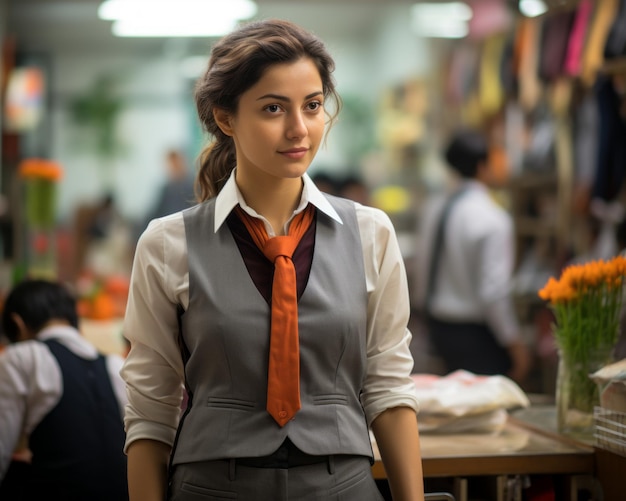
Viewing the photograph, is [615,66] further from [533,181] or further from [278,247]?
[278,247]

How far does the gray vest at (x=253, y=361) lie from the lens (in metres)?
1.73

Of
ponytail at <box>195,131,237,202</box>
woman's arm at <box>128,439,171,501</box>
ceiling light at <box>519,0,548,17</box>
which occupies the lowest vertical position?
woman's arm at <box>128,439,171,501</box>

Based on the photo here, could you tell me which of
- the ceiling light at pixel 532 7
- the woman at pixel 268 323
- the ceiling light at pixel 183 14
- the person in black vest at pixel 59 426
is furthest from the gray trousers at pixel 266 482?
the ceiling light at pixel 183 14

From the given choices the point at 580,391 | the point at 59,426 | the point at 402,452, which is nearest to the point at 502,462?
the point at 580,391

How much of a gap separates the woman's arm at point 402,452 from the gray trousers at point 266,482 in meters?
0.10

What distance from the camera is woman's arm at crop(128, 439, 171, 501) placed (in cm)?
179

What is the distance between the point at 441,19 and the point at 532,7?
661 cm

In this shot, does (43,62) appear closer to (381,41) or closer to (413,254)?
(381,41)

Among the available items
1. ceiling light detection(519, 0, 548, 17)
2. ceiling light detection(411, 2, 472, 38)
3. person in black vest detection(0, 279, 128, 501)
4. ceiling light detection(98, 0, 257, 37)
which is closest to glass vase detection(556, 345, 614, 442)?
person in black vest detection(0, 279, 128, 501)

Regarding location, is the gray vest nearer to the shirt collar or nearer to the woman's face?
the shirt collar

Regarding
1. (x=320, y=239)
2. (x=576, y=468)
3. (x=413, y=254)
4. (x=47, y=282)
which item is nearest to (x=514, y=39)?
(x=413, y=254)

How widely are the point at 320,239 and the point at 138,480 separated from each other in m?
0.56

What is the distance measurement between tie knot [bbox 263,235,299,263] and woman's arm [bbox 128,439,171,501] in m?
0.41

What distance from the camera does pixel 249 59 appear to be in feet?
5.80
